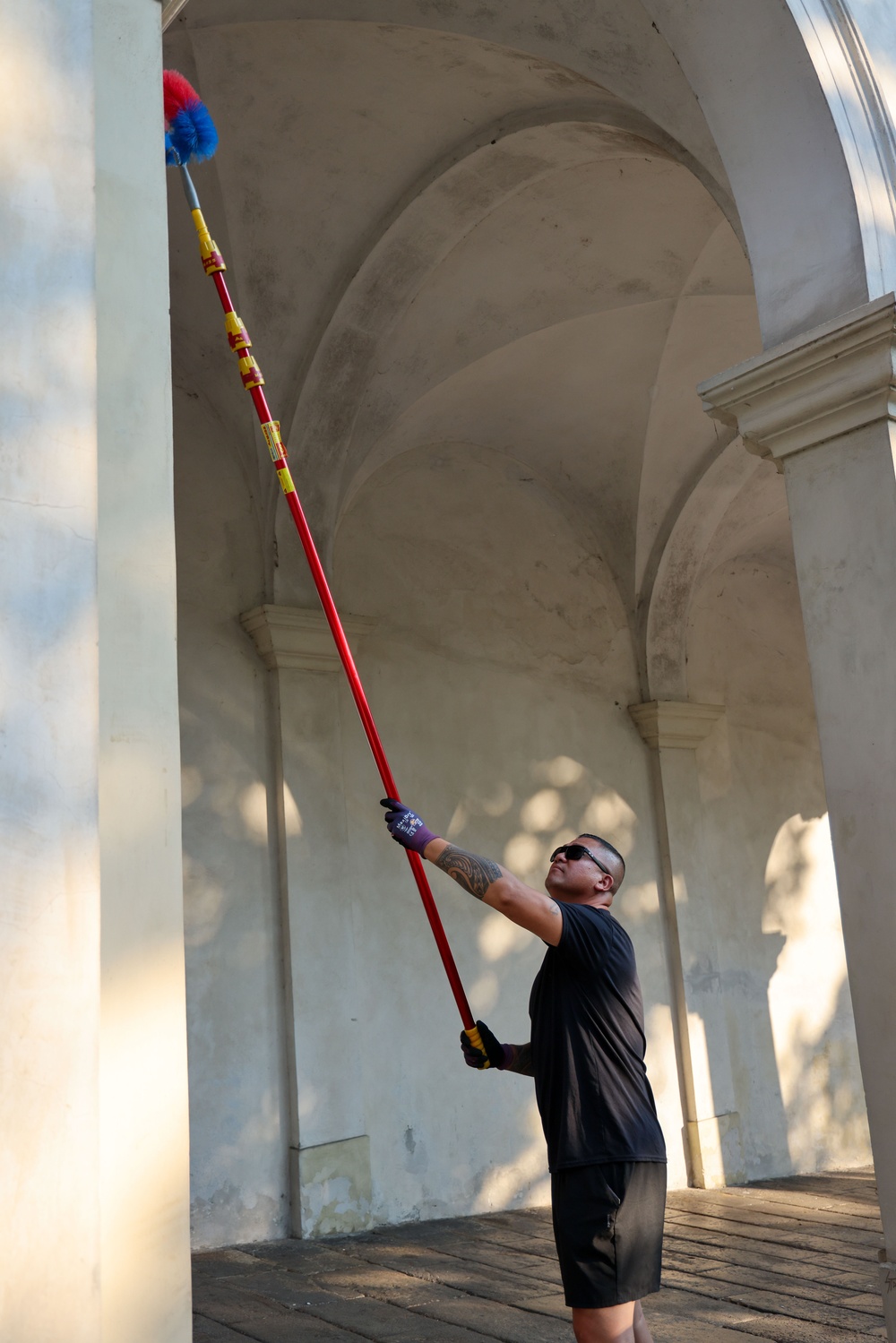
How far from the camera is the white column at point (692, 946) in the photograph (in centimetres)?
944

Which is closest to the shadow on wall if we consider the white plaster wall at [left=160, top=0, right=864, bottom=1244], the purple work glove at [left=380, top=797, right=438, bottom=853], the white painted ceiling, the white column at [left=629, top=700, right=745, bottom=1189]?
the white plaster wall at [left=160, top=0, right=864, bottom=1244]

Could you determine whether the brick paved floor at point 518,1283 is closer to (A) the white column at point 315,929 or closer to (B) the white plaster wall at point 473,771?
(A) the white column at point 315,929

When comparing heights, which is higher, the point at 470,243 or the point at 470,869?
the point at 470,243

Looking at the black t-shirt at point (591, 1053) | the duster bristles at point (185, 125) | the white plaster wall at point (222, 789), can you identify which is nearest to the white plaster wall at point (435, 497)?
the white plaster wall at point (222, 789)

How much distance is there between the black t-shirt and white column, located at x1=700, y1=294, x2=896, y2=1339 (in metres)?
0.89

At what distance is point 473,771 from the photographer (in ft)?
29.2

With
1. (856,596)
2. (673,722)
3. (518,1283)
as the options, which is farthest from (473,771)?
(856,596)

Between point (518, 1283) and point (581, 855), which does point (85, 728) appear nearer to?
point (581, 855)

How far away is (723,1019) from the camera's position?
387 inches

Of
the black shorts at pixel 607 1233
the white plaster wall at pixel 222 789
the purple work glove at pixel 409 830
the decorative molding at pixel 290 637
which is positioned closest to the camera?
the black shorts at pixel 607 1233

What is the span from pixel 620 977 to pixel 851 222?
103 inches

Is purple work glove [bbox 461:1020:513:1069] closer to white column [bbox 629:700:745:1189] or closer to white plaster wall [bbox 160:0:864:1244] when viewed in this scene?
white plaster wall [bbox 160:0:864:1244]

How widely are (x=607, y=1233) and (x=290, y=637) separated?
5.36 meters

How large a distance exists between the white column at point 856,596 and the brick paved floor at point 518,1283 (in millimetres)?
1330
